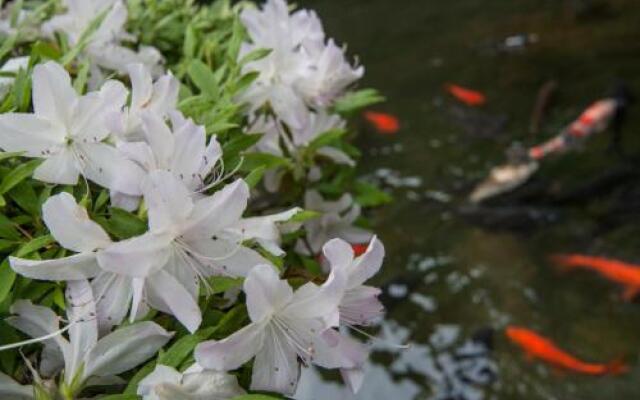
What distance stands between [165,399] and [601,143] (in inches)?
216

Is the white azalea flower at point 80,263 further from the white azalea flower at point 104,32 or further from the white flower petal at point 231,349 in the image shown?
the white azalea flower at point 104,32

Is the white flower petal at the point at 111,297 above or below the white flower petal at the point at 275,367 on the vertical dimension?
above

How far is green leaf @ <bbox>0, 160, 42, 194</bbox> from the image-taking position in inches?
39.9

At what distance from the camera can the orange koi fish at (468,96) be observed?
277 inches

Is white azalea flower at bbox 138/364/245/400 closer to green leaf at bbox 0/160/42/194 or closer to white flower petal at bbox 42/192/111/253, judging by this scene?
white flower petal at bbox 42/192/111/253

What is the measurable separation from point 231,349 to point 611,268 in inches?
158

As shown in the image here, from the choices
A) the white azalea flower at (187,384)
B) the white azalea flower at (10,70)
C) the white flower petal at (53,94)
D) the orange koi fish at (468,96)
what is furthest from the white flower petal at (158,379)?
the orange koi fish at (468,96)

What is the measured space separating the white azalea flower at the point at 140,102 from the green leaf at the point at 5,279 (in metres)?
0.20

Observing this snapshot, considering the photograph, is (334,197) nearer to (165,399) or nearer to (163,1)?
(163,1)

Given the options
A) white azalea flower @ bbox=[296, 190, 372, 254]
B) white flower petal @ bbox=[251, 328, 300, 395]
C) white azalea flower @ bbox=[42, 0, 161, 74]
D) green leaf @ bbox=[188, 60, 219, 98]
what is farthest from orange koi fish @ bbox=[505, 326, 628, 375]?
white flower petal @ bbox=[251, 328, 300, 395]

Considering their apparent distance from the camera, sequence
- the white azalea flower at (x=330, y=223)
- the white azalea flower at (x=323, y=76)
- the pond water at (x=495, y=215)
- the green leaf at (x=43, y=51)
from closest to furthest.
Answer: the green leaf at (x=43, y=51), the white azalea flower at (x=323, y=76), the white azalea flower at (x=330, y=223), the pond water at (x=495, y=215)

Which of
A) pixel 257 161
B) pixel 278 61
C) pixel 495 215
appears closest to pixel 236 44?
pixel 278 61

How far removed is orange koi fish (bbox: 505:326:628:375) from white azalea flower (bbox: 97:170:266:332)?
10.8 feet

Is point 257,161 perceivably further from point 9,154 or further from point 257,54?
point 9,154
